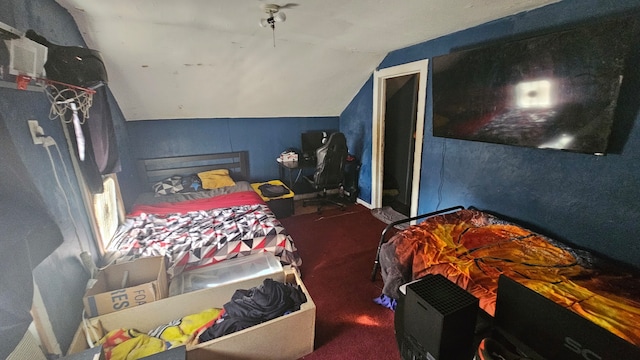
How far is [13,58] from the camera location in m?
1.00

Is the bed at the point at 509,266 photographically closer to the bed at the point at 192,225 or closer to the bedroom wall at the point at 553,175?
the bedroom wall at the point at 553,175

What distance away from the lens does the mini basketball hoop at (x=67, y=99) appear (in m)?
1.46

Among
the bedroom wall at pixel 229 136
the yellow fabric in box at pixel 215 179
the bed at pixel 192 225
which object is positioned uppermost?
the bedroom wall at pixel 229 136

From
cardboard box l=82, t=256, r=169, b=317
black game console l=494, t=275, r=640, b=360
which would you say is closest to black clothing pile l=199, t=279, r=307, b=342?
cardboard box l=82, t=256, r=169, b=317

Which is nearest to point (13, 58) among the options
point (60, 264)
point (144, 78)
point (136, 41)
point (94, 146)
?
point (94, 146)

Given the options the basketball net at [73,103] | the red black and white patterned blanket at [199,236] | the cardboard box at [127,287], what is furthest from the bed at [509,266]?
the basketball net at [73,103]

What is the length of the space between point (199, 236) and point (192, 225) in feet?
0.85

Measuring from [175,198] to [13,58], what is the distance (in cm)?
226

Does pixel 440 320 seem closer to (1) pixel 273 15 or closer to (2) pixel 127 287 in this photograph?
(2) pixel 127 287

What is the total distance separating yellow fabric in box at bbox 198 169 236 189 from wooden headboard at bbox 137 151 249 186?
0.16 metres

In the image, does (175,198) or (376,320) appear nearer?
(376,320)

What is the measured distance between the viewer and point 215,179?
140 inches

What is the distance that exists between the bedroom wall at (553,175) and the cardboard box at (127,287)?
2.63 metres

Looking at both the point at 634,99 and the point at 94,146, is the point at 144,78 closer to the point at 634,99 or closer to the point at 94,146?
the point at 94,146
